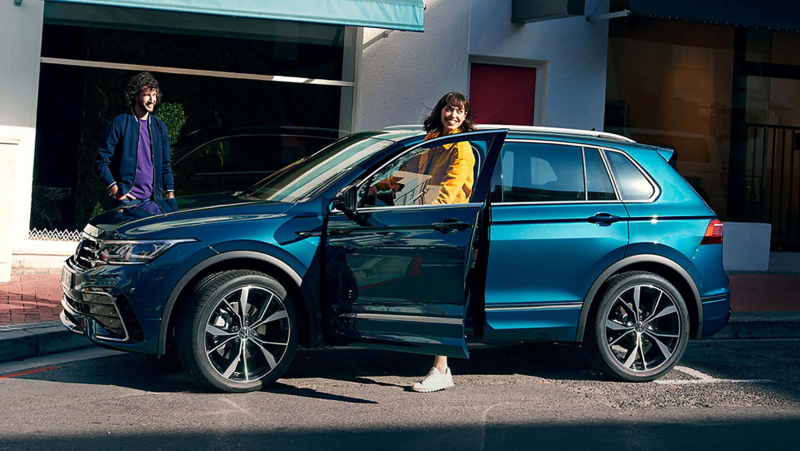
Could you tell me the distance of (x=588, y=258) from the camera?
20.1 ft

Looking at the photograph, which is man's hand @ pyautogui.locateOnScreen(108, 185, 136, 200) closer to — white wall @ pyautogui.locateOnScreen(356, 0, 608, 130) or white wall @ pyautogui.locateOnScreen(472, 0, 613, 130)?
white wall @ pyautogui.locateOnScreen(356, 0, 608, 130)

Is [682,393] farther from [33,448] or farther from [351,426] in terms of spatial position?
[33,448]

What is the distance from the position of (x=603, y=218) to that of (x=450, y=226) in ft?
3.99

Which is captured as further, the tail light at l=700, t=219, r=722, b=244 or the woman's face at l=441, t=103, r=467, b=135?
the tail light at l=700, t=219, r=722, b=244

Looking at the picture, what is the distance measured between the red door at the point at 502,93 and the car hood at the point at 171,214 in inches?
261

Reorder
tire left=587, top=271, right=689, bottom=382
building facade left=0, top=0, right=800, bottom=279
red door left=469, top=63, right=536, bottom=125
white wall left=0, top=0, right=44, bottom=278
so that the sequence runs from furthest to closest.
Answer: red door left=469, top=63, right=536, bottom=125 → building facade left=0, top=0, right=800, bottom=279 → white wall left=0, top=0, right=44, bottom=278 → tire left=587, top=271, right=689, bottom=382

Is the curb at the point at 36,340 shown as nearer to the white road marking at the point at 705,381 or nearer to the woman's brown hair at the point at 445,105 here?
the woman's brown hair at the point at 445,105

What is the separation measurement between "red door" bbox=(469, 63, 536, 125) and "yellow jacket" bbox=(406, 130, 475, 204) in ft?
20.5

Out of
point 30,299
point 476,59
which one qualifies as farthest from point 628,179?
point 476,59

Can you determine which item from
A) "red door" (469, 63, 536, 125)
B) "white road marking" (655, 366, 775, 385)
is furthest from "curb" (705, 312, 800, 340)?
"red door" (469, 63, 536, 125)

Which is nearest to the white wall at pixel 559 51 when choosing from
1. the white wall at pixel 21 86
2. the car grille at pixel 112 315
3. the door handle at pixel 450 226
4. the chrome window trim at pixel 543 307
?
the white wall at pixel 21 86

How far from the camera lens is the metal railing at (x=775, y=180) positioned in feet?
46.6

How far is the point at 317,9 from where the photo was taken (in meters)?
9.57

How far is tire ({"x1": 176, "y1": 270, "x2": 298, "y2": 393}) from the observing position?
5461mm
